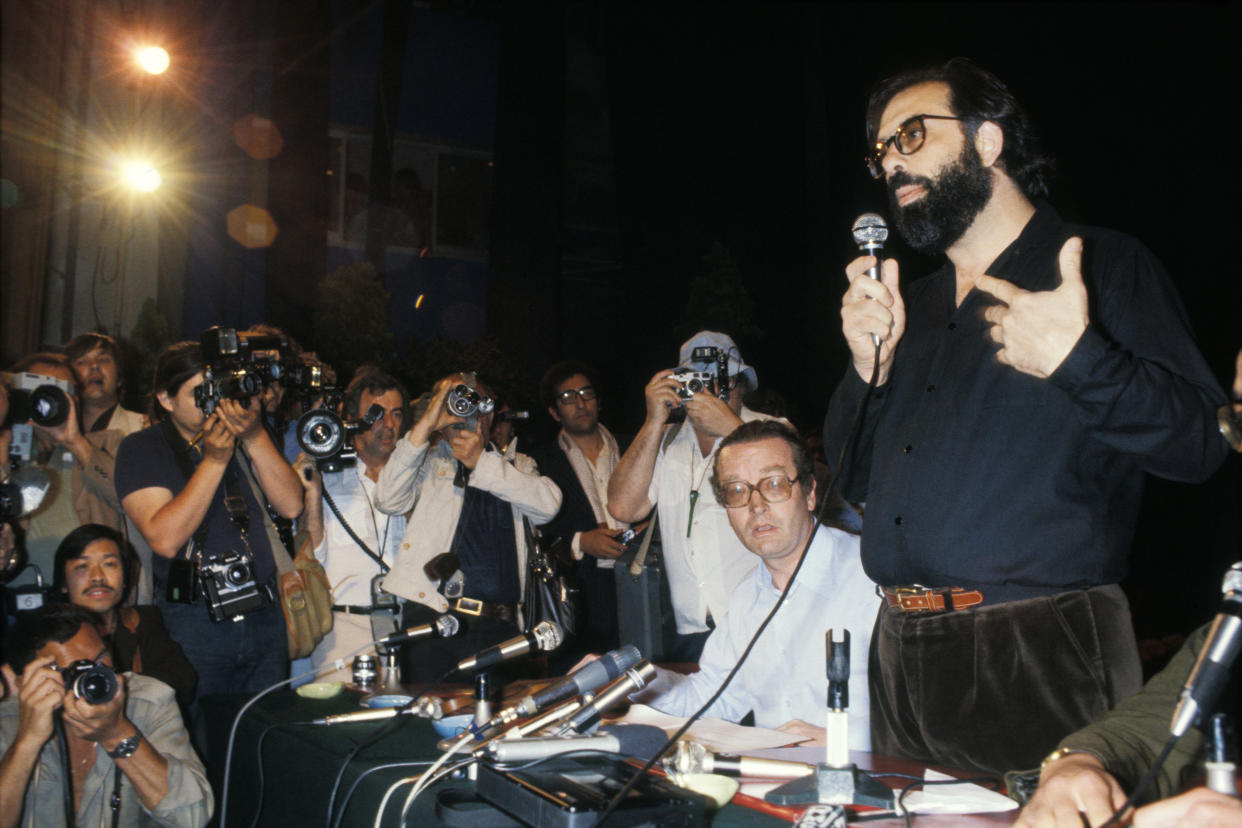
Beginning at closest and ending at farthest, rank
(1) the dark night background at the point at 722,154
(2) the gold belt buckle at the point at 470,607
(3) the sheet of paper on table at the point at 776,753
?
1. (3) the sheet of paper on table at the point at 776,753
2. (1) the dark night background at the point at 722,154
3. (2) the gold belt buckle at the point at 470,607

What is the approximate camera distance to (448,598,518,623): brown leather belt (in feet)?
11.2

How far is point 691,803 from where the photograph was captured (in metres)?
1.23

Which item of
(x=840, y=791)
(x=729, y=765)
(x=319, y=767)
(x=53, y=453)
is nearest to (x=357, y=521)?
(x=53, y=453)

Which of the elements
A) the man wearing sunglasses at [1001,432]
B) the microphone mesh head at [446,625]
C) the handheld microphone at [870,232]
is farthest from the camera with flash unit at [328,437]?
the handheld microphone at [870,232]

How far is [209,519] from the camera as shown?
3104 millimetres

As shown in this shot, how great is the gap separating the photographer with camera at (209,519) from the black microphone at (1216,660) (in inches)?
105

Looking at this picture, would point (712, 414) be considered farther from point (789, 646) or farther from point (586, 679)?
point (586, 679)

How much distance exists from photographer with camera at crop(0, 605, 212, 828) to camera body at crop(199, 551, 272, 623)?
1.23ft

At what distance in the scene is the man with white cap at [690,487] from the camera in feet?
11.3

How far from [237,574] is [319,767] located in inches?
45.6

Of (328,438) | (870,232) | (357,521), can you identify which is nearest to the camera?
(870,232)

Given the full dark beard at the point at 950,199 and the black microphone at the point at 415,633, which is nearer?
the full dark beard at the point at 950,199

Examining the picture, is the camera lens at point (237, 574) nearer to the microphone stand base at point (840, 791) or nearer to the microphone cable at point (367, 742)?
the microphone cable at point (367, 742)

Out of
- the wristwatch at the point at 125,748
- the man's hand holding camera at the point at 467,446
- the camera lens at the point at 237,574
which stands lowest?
the wristwatch at the point at 125,748
